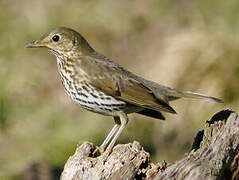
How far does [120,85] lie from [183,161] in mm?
1377

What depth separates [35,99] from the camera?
8.62 m

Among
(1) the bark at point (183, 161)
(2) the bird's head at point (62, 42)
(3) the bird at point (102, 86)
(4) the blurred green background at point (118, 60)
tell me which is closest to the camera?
(1) the bark at point (183, 161)

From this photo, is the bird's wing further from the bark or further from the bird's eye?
the bark

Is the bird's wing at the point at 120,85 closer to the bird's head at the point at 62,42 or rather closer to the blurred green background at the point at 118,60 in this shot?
the bird's head at the point at 62,42

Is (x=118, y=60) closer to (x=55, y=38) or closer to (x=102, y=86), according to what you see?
(x=55, y=38)

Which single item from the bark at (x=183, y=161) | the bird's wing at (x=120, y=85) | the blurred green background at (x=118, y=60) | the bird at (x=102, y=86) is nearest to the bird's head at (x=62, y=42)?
the bird at (x=102, y=86)

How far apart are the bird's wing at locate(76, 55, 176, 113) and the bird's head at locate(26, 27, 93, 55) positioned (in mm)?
184

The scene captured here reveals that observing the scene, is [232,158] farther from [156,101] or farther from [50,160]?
[50,160]

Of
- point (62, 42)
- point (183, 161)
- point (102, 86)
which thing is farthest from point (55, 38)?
point (183, 161)

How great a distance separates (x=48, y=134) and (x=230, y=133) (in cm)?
389

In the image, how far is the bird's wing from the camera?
5070 mm

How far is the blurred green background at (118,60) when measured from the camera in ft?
24.5

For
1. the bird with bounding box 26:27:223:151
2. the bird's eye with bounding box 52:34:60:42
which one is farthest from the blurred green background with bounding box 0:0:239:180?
the bird's eye with bounding box 52:34:60:42

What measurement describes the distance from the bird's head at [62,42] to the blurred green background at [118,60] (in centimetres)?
161
